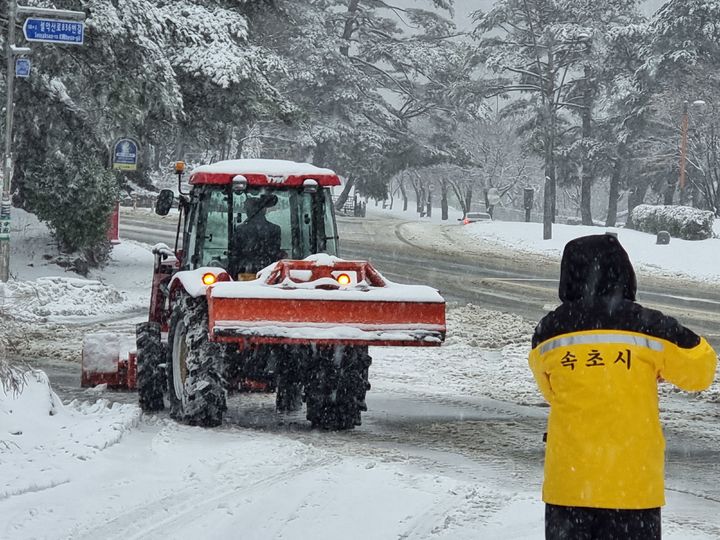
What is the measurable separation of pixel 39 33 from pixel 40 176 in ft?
17.3

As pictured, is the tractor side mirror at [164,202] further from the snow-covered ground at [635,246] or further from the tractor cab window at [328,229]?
the snow-covered ground at [635,246]

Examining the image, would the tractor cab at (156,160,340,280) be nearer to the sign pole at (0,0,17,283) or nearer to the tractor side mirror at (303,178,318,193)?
the tractor side mirror at (303,178,318,193)

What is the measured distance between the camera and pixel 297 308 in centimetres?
860

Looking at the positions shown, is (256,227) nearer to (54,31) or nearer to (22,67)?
(54,31)

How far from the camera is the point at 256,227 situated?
10.2 m

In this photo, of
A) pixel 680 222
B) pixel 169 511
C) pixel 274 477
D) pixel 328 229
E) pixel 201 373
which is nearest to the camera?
pixel 169 511

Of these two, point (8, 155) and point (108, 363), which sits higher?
point (8, 155)

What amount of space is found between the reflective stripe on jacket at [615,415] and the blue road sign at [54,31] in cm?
1462

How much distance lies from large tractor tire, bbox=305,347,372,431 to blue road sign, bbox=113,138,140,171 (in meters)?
14.6

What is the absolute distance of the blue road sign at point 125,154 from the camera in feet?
75.1

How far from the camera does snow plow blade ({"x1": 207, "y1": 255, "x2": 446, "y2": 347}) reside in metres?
8.53

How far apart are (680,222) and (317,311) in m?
33.0

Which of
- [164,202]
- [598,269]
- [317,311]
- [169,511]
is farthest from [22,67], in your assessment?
[598,269]

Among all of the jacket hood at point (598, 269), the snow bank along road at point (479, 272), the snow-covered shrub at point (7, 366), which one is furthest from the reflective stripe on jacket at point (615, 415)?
the snow bank along road at point (479, 272)
